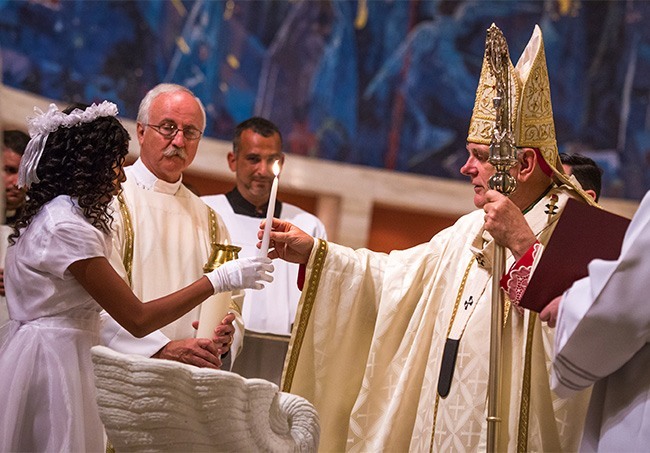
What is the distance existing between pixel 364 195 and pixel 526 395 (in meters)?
8.81

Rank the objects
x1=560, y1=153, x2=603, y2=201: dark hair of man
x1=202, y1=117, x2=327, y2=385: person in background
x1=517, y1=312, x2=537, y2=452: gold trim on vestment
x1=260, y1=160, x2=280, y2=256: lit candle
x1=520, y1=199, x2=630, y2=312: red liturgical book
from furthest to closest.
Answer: x1=202, y1=117, x2=327, y2=385: person in background → x1=560, y1=153, x2=603, y2=201: dark hair of man → x1=517, y1=312, x2=537, y2=452: gold trim on vestment → x1=260, y1=160, x2=280, y2=256: lit candle → x1=520, y1=199, x2=630, y2=312: red liturgical book

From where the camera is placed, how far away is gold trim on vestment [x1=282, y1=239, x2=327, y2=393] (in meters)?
4.34

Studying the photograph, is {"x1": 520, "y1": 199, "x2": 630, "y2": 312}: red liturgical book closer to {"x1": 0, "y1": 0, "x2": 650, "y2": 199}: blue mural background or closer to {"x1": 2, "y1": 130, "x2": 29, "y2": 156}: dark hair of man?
{"x1": 2, "y1": 130, "x2": 29, "y2": 156}: dark hair of man

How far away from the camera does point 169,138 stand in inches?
181

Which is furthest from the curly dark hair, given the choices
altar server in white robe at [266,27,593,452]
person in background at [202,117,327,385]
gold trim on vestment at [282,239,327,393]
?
person in background at [202,117,327,385]

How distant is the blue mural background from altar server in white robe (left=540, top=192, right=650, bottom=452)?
9823 mm

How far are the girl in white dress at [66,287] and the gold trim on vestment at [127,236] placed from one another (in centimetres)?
70

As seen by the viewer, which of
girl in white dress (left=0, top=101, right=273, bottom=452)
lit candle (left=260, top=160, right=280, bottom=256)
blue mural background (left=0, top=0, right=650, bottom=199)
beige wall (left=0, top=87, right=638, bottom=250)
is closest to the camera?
girl in white dress (left=0, top=101, right=273, bottom=452)

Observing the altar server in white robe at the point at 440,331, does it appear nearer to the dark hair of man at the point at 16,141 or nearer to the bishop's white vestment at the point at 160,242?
the bishop's white vestment at the point at 160,242

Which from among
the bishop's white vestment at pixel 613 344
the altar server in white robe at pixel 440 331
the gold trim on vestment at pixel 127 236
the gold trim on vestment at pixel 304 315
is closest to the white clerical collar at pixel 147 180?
the gold trim on vestment at pixel 127 236

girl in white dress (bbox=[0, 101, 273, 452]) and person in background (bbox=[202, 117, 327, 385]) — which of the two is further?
person in background (bbox=[202, 117, 327, 385])

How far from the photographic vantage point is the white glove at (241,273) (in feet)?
11.8

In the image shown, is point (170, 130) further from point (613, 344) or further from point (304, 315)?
point (613, 344)

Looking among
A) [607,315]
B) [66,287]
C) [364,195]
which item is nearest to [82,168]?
[66,287]
